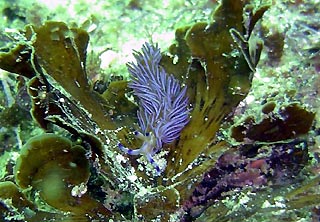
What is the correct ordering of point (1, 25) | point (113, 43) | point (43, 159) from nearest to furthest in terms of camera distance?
point (43, 159) → point (113, 43) → point (1, 25)

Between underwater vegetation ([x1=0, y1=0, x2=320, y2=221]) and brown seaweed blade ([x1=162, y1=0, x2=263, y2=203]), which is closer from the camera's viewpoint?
underwater vegetation ([x1=0, y1=0, x2=320, y2=221])

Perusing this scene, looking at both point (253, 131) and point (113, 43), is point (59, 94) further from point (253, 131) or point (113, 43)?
point (113, 43)

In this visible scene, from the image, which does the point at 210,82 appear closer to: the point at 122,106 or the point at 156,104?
the point at 156,104

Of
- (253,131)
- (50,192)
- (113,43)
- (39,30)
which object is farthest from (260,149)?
(113,43)

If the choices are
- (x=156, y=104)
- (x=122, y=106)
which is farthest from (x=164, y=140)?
(x=122, y=106)

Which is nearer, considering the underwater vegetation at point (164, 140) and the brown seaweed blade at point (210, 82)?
the underwater vegetation at point (164, 140)
